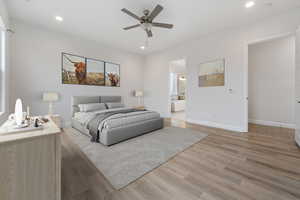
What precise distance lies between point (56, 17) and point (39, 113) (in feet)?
9.02

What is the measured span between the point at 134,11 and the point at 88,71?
2.71 m

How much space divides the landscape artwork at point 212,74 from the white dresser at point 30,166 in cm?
434

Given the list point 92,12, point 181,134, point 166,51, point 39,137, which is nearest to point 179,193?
point 39,137

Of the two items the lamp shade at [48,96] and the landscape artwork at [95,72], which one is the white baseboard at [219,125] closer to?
the landscape artwork at [95,72]

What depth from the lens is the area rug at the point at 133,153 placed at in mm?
1731

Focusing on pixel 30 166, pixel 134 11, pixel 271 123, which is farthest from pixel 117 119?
pixel 271 123

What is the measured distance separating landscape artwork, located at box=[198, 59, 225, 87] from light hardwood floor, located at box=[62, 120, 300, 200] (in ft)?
7.15

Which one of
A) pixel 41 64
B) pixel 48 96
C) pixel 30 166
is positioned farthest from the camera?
pixel 41 64

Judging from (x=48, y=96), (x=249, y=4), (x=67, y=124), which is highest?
(x=249, y=4)

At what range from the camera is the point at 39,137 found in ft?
3.46

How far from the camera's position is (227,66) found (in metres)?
3.86

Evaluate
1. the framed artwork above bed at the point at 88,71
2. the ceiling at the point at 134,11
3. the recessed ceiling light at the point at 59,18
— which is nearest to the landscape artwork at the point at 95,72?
the framed artwork above bed at the point at 88,71

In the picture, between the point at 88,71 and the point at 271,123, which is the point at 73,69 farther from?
the point at 271,123

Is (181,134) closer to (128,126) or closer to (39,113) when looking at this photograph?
(128,126)
